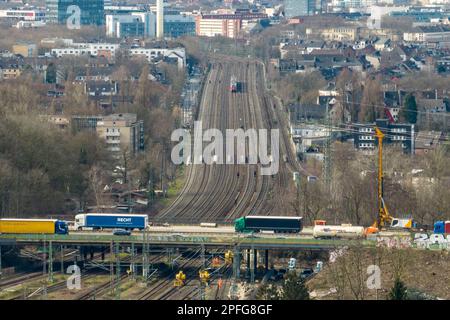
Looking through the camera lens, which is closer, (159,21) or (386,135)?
(386,135)

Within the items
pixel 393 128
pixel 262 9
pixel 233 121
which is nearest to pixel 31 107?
pixel 233 121

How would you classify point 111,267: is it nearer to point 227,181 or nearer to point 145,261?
point 145,261

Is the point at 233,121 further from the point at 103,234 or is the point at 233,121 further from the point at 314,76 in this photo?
the point at 103,234

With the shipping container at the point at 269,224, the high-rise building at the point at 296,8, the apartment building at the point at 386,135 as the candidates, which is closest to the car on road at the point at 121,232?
the shipping container at the point at 269,224

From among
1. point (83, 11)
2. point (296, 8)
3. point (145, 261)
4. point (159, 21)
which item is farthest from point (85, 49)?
point (145, 261)

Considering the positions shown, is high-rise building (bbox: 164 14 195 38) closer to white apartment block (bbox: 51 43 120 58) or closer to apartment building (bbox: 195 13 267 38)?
apartment building (bbox: 195 13 267 38)
